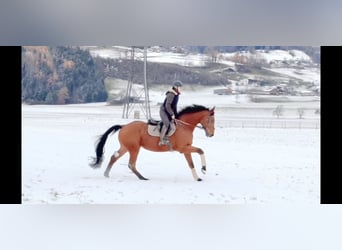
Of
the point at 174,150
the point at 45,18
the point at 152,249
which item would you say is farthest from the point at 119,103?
the point at 152,249

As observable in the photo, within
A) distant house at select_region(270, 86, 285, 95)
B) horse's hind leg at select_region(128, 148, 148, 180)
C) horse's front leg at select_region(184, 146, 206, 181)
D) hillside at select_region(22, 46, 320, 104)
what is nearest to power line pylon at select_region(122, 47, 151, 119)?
hillside at select_region(22, 46, 320, 104)

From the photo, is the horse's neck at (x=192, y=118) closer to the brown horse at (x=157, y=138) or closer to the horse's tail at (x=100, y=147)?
the brown horse at (x=157, y=138)

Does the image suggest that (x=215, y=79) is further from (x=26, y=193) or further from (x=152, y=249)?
(x=26, y=193)

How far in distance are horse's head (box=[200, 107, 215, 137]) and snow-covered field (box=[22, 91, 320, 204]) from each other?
0.05 m

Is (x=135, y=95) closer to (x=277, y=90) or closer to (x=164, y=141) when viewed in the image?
(x=164, y=141)

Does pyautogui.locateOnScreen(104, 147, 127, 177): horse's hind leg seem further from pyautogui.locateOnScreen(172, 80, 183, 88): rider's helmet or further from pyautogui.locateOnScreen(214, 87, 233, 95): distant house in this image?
pyautogui.locateOnScreen(214, 87, 233, 95): distant house

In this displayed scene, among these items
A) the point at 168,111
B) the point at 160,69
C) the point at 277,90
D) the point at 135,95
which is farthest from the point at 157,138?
the point at 277,90

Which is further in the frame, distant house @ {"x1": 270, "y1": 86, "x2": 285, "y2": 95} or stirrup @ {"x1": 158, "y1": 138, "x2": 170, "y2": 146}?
distant house @ {"x1": 270, "y1": 86, "x2": 285, "y2": 95}

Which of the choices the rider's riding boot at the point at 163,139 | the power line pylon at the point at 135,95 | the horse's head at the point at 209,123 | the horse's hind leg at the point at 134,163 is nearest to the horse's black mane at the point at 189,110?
the horse's head at the point at 209,123

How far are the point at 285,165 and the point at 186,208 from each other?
43.8 inches

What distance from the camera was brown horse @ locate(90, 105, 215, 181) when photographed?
5195mm

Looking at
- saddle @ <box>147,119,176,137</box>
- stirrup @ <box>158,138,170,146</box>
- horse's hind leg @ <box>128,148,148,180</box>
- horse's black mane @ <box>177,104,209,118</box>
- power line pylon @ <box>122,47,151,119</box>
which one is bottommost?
horse's hind leg @ <box>128,148,148,180</box>

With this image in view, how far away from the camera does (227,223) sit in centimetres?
488

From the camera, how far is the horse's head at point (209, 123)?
5.21 m
